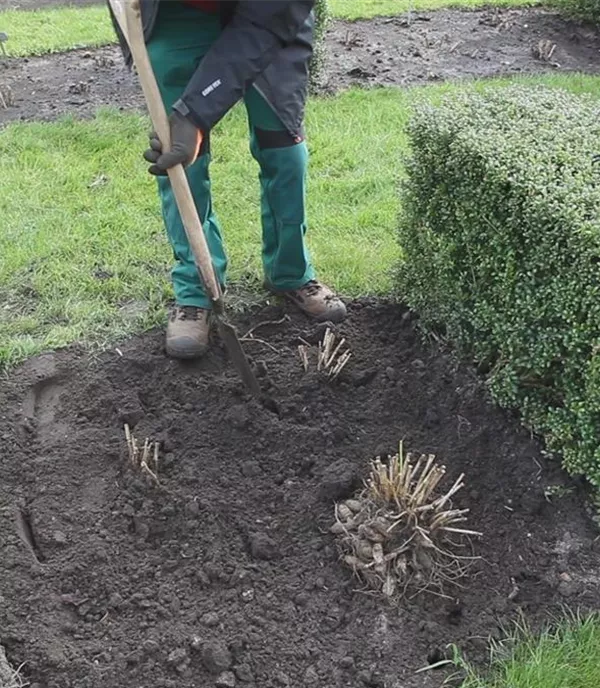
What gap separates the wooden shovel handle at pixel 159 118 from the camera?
2.87m

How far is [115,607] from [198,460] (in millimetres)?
705

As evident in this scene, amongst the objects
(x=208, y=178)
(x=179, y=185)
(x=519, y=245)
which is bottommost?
(x=208, y=178)

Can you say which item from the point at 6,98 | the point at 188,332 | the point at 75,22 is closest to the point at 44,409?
the point at 188,332

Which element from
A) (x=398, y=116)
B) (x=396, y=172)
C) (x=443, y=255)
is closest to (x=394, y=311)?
(x=443, y=255)

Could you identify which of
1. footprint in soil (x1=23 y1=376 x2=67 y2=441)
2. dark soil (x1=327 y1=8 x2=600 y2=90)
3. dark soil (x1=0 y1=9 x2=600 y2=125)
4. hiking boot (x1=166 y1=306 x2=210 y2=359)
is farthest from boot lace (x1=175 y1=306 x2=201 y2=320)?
dark soil (x1=327 y1=8 x2=600 y2=90)

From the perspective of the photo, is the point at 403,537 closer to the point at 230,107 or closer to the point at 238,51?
the point at 230,107

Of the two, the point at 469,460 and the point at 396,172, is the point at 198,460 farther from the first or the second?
the point at 396,172

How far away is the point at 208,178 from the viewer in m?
3.94

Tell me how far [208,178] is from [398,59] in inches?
185

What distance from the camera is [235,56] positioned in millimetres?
3152

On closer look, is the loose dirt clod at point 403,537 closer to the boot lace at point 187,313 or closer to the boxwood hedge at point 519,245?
the boxwood hedge at point 519,245

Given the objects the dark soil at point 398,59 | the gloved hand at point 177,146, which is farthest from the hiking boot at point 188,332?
the dark soil at point 398,59

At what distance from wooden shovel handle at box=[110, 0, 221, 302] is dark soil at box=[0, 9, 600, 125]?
4203mm

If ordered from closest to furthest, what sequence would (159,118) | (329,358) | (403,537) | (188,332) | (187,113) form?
(403,537), (159,118), (187,113), (329,358), (188,332)
